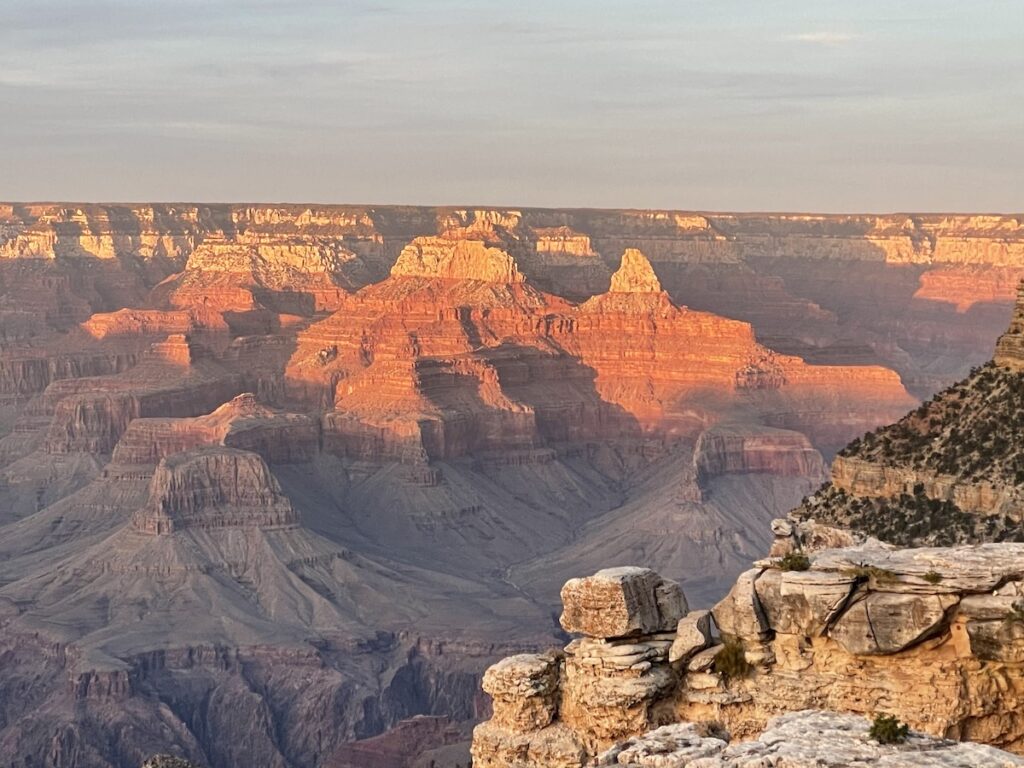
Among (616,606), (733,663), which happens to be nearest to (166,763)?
(616,606)

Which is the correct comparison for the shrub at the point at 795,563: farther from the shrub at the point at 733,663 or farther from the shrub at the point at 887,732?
the shrub at the point at 887,732

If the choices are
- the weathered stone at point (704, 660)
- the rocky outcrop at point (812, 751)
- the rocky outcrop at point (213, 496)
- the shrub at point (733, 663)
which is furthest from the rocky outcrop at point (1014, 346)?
the rocky outcrop at point (213, 496)

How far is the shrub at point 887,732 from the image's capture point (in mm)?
23406

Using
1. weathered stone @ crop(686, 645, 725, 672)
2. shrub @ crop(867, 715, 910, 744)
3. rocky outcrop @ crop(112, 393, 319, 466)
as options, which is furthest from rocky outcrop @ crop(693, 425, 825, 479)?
shrub @ crop(867, 715, 910, 744)

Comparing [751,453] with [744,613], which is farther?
[751,453]

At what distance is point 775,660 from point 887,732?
5252mm

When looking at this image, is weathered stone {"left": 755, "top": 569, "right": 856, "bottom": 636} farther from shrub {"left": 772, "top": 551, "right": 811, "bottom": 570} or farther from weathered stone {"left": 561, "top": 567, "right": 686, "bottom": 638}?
weathered stone {"left": 561, "top": 567, "right": 686, "bottom": 638}

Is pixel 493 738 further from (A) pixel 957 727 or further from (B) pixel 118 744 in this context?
(B) pixel 118 744

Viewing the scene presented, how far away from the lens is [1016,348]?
5909 cm

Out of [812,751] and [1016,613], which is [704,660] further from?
[812,751]

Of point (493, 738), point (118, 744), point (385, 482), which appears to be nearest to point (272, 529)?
point (385, 482)

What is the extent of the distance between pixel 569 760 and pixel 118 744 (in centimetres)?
11272

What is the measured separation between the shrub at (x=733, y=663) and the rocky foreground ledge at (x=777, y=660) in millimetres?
13

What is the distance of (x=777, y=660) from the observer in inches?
1128
